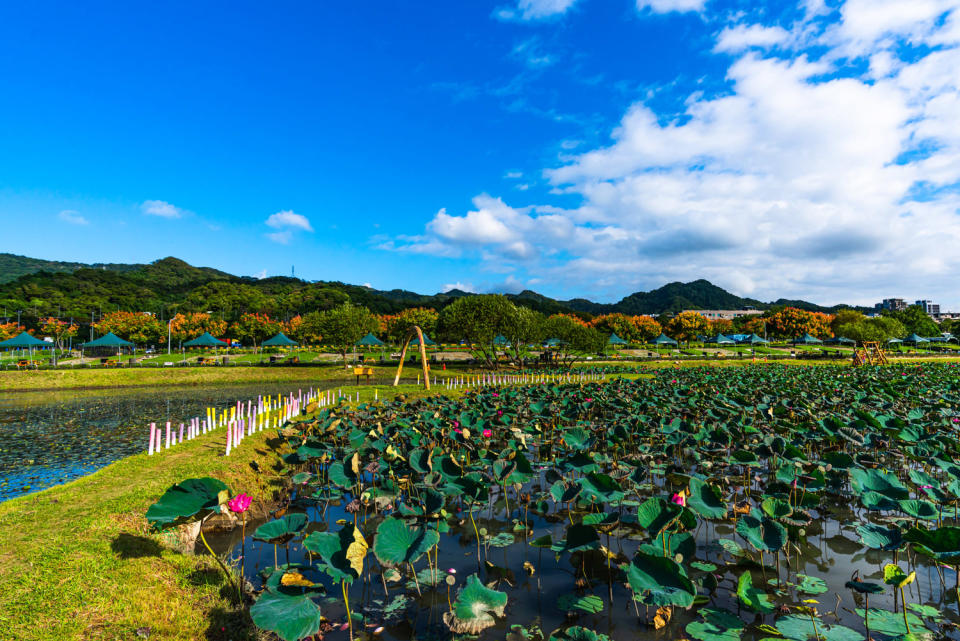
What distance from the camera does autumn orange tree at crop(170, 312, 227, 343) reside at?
2936 inches

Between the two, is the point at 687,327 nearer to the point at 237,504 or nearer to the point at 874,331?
the point at 874,331

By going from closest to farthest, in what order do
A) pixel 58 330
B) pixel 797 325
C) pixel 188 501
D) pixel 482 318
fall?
pixel 188 501, pixel 482 318, pixel 58 330, pixel 797 325

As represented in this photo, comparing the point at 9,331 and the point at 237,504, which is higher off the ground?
the point at 9,331

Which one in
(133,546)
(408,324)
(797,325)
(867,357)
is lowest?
(133,546)

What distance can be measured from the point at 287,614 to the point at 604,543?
5.10 m

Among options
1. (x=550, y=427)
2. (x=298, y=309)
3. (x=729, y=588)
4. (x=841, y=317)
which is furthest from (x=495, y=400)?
(x=298, y=309)

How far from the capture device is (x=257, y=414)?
15.8m

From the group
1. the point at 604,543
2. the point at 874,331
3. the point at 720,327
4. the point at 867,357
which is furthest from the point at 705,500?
the point at 720,327

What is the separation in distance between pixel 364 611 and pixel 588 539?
9.37ft

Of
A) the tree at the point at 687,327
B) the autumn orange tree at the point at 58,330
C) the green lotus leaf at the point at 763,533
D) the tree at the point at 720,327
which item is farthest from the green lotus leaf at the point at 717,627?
the tree at the point at 720,327

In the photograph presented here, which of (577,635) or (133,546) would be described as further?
(133,546)

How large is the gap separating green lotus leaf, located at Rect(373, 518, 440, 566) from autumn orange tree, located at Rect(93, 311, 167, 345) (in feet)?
268

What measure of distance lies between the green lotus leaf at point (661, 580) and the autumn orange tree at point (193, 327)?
87.7 metres

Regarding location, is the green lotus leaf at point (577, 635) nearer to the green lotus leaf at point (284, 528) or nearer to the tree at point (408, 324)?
the green lotus leaf at point (284, 528)
